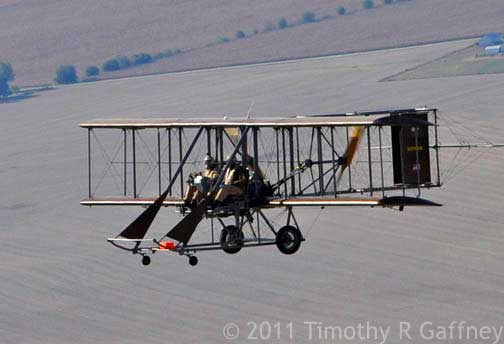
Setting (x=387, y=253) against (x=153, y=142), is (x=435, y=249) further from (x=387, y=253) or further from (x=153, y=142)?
(x=153, y=142)

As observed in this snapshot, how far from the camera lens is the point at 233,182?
52.6 metres

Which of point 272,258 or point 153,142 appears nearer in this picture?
point 272,258

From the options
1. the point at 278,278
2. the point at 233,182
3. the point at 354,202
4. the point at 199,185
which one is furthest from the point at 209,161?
the point at 278,278

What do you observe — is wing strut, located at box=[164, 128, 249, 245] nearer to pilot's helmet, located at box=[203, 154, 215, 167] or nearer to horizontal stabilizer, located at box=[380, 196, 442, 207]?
pilot's helmet, located at box=[203, 154, 215, 167]

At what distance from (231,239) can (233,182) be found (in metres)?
1.93

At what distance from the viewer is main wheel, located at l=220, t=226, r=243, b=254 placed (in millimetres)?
51991

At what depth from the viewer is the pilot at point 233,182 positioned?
171 ft

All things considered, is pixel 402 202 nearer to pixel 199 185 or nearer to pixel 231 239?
pixel 231 239

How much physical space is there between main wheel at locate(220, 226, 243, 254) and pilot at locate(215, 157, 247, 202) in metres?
1.29

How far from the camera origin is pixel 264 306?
118312 mm

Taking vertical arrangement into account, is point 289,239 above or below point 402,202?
below

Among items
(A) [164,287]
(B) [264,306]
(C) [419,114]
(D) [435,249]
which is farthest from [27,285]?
(C) [419,114]

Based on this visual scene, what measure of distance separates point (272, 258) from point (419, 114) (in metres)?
71.9

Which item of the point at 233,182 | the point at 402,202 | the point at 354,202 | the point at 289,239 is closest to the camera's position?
the point at 402,202
